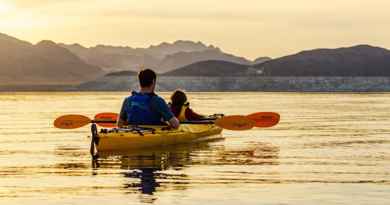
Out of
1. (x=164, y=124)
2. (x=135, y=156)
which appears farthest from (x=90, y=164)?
(x=164, y=124)

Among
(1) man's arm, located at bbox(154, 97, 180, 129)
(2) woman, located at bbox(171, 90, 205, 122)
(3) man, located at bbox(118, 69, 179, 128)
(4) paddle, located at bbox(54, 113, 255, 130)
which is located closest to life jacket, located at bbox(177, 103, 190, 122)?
(2) woman, located at bbox(171, 90, 205, 122)

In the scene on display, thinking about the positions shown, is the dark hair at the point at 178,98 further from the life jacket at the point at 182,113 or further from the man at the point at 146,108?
the man at the point at 146,108

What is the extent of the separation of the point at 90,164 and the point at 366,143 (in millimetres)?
9797

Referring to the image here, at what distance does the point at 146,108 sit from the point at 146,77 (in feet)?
4.61

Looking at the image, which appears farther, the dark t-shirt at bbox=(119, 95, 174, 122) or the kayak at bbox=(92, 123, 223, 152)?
the kayak at bbox=(92, 123, 223, 152)

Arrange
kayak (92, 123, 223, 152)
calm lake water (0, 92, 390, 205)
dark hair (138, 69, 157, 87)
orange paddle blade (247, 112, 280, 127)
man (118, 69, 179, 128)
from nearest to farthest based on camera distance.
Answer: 1. calm lake water (0, 92, 390, 205)
2. dark hair (138, 69, 157, 87)
3. man (118, 69, 179, 128)
4. kayak (92, 123, 223, 152)
5. orange paddle blade (247, 112, 280, 127)

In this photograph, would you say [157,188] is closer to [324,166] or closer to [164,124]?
[324,166]

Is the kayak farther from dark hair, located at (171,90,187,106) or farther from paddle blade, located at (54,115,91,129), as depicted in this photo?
paddle blade, located at (54,115,91,129)

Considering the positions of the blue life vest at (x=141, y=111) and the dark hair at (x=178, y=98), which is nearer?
the blue life vest at (x=141, y=111)

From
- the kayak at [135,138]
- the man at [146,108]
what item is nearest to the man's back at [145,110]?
the man at [146,108]

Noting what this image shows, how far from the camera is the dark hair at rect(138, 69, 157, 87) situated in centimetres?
2128

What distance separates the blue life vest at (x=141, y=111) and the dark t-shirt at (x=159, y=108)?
0.19ft

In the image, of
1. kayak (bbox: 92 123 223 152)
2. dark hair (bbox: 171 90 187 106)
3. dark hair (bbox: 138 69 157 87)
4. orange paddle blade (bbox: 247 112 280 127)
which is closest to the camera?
dark hair (bbox: 138 69 157 87)

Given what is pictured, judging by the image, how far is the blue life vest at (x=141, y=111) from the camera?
22.2m
